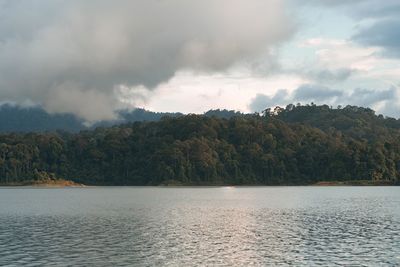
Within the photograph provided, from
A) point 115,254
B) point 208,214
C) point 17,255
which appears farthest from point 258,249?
point 208,214

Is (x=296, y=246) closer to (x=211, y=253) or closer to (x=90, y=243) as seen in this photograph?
(x=211, y=253)

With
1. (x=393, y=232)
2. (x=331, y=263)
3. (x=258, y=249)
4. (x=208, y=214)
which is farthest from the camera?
(x=208, y=214)

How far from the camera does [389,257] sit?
195ft

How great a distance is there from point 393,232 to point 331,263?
1116 inches

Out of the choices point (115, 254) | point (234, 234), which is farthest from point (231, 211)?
point (115, 254)

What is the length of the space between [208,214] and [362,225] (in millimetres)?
35346

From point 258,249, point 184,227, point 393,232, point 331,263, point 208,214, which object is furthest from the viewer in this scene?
point 208,214

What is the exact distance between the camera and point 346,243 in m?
70.6

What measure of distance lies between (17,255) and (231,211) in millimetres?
68720

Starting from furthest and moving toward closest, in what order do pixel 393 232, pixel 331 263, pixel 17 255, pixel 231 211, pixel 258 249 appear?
1. pixel 231 211
2. pixel 393 232
3. pixel 258 249
4. pixel 17 255
5. pixel 331 263

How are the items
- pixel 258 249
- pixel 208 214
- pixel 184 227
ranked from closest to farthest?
pixel 258 249
pixel 184 227
pixel 208 214

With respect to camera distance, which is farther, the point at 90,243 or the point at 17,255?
the point at 90,243

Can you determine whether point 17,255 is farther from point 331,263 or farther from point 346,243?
point 346,243

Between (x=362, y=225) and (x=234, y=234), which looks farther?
(x=362, y=225)
